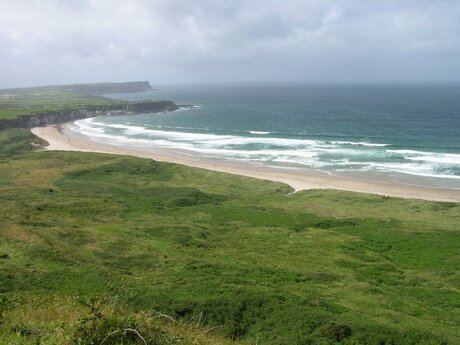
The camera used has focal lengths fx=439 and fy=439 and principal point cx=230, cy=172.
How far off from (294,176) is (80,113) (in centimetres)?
9979

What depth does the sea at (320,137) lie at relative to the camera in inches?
2551

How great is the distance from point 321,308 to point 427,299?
6.84 meters

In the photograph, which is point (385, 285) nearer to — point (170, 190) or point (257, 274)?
point (257, 274)

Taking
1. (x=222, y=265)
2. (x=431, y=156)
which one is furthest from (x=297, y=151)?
(x=222, y=265)

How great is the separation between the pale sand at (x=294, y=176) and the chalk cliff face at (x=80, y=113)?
24.7 m

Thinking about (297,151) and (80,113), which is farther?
(80,113)

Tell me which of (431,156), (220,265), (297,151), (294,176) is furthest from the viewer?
(297,151)

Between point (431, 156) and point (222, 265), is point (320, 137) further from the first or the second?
point (222, 265)

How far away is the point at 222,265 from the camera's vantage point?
26.2 meters

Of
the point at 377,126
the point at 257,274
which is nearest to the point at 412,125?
the point at 377,126

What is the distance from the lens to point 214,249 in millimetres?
30766

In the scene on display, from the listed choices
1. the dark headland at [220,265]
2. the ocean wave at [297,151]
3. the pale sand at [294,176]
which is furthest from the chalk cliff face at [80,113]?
the dark headland at [220,265]

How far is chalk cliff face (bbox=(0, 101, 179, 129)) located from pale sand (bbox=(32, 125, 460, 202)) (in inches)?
974

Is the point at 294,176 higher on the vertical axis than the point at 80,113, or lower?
lower
